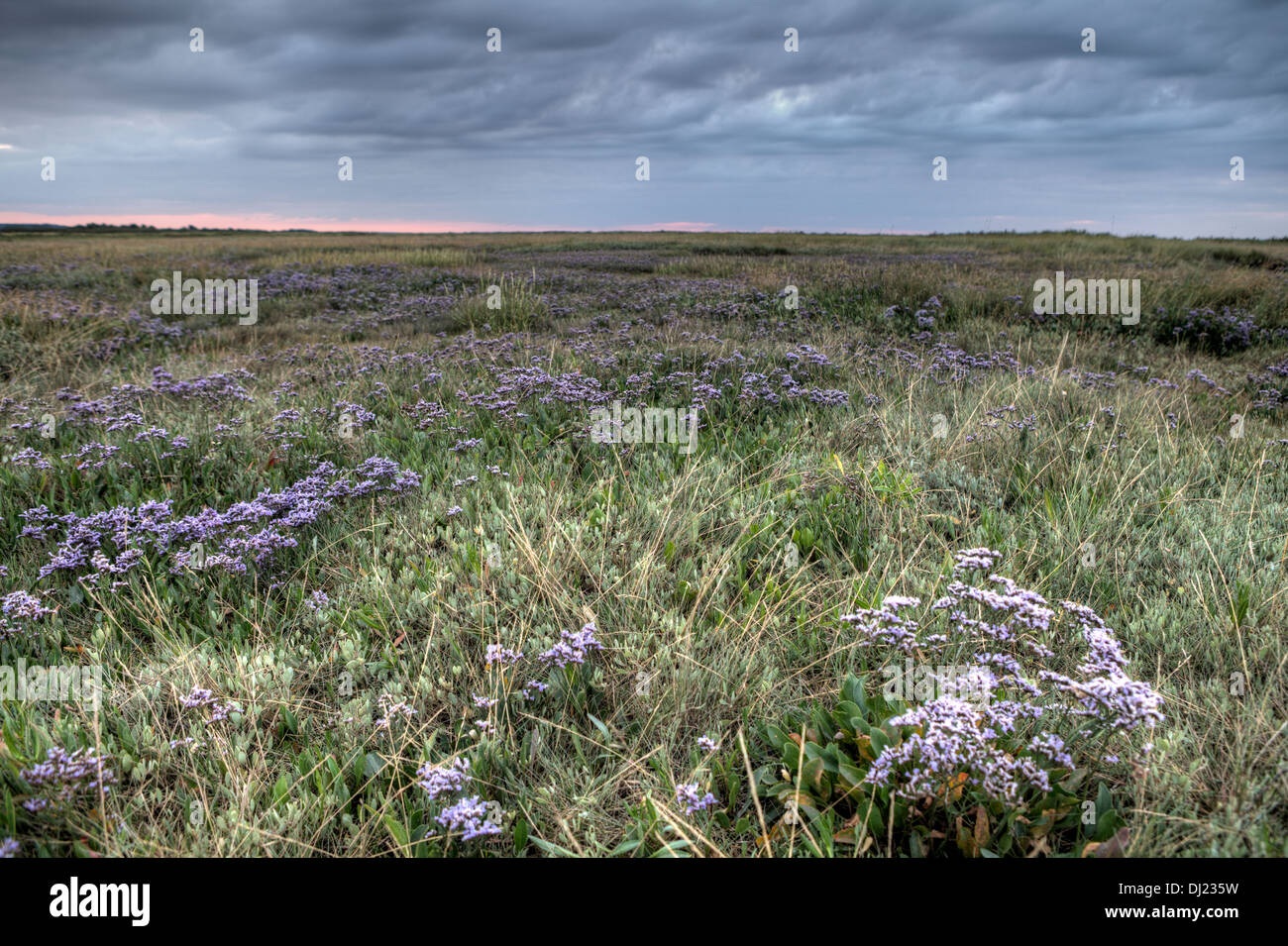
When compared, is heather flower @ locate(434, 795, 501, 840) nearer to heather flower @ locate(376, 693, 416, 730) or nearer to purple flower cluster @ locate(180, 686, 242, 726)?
heather flower @ locate(376, 693, 416, 730)

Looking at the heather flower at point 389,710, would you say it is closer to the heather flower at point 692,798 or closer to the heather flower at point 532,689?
the heather flower at point 532,689

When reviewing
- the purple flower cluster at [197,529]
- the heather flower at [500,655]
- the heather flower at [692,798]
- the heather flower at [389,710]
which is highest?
the purple flower cluster at [197,529]

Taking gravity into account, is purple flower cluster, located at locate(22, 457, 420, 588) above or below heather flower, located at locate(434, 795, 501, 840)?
above

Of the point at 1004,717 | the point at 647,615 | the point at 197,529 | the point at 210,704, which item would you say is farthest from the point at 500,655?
the point at 197,529

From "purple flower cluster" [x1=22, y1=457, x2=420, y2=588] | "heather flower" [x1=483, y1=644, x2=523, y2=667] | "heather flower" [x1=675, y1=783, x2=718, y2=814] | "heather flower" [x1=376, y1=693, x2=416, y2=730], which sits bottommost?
"heather flower" [x1=675, y1=783, x2=718, y2=814]

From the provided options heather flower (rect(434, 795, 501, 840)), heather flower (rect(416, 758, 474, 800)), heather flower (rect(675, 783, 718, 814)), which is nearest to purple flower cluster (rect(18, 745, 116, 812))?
heather flower (rect(416, 758, 474, 800))

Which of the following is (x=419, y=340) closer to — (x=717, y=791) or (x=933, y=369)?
(x=933, y=369)

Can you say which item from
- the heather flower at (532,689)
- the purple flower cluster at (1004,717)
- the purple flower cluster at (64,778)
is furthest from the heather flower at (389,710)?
the purple flower cluster at (1004,717)

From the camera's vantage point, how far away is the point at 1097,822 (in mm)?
2070

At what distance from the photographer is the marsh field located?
2.14m

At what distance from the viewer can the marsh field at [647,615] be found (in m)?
2.14

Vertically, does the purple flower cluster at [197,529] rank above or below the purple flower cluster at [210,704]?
above

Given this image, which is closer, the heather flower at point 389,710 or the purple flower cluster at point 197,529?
the heather flower at point 389,710

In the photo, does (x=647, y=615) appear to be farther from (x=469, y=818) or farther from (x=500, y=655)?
(x=469, y=818)
